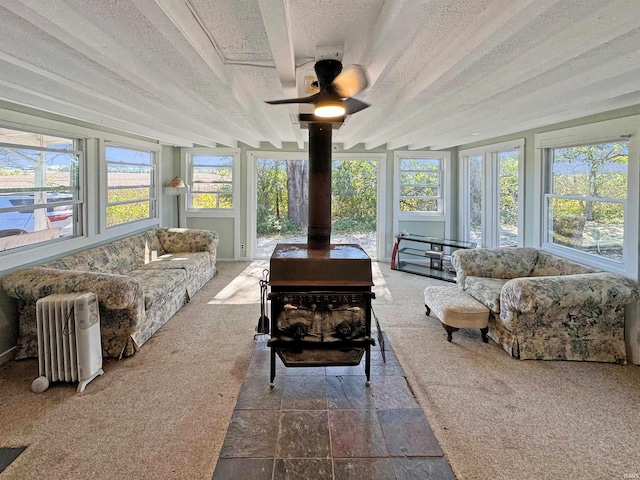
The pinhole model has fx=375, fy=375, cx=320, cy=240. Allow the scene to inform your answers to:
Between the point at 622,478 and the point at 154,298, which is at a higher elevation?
the point at 154,298

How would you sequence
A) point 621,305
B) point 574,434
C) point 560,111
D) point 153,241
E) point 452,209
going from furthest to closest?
point 452,209 < point 153,241 < point 560,111 < point 621,305 < point 574,434

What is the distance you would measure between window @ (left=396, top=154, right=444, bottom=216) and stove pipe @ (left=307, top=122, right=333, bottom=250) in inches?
164

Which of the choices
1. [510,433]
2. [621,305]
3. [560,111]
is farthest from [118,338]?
[560,111]

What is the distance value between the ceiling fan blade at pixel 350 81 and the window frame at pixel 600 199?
2441 mm

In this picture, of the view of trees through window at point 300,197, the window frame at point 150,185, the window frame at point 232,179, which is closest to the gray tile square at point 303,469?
the window frame at point 150,185

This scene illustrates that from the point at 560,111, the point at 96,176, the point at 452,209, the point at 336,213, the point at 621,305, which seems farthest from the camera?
the point at 336,213

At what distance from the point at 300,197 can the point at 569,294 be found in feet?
19.3

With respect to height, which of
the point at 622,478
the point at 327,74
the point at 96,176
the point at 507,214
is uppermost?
the point at 327,74

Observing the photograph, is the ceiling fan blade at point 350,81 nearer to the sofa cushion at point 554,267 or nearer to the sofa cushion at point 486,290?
the sofa cushion at point 486,290

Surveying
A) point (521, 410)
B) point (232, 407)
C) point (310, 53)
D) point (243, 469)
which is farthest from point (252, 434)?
point (310, 53)

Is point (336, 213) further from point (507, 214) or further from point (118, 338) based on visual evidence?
point (118, 338)

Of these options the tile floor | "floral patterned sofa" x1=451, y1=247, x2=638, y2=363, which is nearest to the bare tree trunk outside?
"floral patterned sofa" x1=451, y1=247, x2=638, y2=363

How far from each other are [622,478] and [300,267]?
2074 mm

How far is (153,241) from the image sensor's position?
17.8 feet
